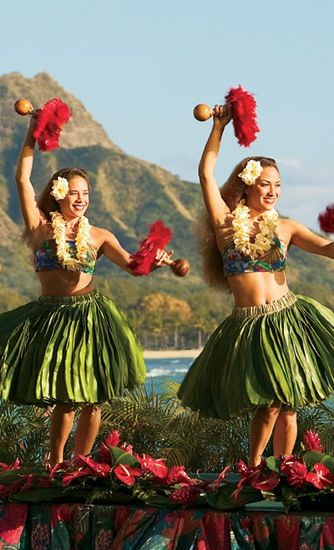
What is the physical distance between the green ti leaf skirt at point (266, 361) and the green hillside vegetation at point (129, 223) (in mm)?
57503

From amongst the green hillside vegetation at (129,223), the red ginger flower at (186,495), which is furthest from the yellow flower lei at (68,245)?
the green hillside vegetation at (129,223)

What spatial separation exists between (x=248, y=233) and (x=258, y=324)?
36cm

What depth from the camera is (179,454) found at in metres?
6.30

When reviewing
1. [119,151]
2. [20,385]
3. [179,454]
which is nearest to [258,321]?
[20,385]

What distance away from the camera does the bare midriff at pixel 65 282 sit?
16.8 feet

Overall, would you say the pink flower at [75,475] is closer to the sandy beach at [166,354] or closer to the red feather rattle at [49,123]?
the red feather rattle at [49,123]

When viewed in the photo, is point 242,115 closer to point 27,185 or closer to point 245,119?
point 245,119

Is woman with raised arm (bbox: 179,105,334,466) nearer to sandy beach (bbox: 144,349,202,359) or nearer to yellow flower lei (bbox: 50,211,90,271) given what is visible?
yellow flower lei (bbox: 50,211,90,271)

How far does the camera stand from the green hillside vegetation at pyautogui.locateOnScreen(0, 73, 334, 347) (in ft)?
223

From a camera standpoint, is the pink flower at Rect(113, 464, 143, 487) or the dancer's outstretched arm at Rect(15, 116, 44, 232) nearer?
the pink flower at Rect(113, 464, 143, 487)

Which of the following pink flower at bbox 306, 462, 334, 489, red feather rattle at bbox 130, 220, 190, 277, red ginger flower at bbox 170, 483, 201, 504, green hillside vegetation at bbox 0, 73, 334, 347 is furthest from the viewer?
green hillside vegetation at bbox 0, 73, 334, 347

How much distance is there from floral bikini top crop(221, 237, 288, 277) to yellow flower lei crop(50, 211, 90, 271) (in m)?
0.60

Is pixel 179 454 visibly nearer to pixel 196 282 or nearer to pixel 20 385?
pixel 20 385

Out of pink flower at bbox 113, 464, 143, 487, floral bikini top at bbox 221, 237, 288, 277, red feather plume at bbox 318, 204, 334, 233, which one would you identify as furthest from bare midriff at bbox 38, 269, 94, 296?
pink flower at bbox 113, 464, 143, 487
